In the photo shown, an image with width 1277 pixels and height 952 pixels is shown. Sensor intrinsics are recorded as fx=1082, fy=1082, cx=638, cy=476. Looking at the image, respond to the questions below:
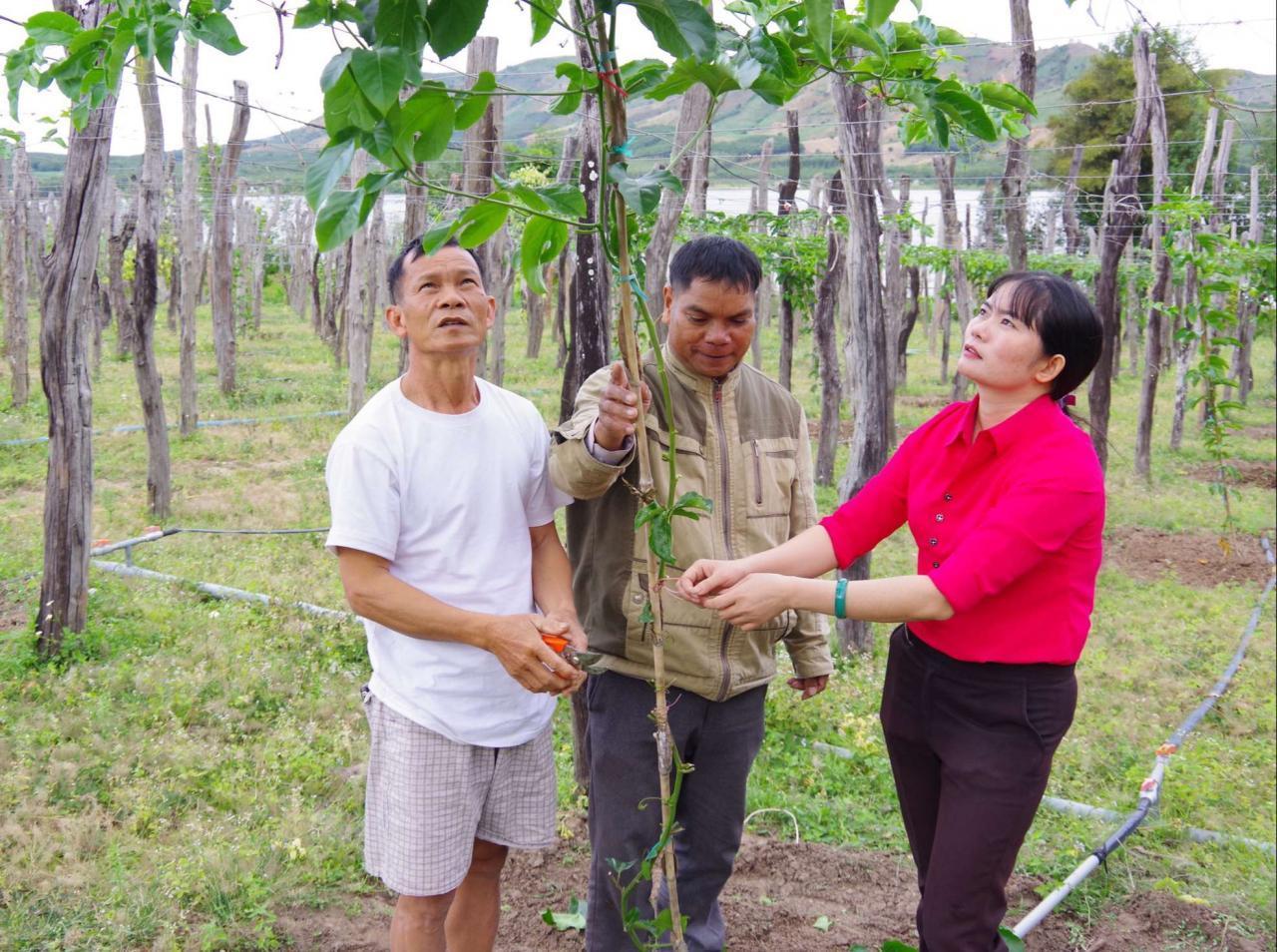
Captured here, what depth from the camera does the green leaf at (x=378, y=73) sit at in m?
1.18

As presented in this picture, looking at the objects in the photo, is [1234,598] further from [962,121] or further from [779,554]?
[962,121]

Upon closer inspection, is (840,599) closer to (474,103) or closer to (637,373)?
(637,373)

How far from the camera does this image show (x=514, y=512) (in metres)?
2.17

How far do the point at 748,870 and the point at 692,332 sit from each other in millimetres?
1939

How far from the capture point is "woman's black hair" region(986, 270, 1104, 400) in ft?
6.34

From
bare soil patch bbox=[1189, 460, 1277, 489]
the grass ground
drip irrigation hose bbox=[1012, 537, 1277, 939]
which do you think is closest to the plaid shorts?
the grass ground

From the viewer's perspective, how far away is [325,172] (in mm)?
1178

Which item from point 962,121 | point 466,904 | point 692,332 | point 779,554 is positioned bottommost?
point 466,904

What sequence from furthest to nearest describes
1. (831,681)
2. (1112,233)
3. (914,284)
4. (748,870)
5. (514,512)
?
1. (914,284)
2. (1112,233)
3. (831,681)
4. (748,870)
5. (514,512)

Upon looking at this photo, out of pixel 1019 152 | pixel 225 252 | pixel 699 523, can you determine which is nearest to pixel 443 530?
pixel 699 523

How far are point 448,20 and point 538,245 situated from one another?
0.38 metres

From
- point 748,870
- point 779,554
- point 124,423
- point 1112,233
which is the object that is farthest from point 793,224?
point 779,554

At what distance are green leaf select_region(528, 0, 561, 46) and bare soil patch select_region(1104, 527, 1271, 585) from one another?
721 cm

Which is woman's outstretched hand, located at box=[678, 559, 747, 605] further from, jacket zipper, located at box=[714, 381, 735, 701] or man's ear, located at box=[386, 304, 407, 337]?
man's ear, located at box=[386, 304, 407, 337]
